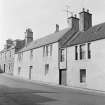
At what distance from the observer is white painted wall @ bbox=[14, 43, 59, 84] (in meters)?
26.1

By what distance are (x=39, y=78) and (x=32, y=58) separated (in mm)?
4930

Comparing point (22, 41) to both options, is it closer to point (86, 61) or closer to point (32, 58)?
point (32, 58)

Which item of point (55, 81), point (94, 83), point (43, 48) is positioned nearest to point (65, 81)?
point (55, 81)

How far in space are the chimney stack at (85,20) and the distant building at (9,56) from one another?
73.0ft

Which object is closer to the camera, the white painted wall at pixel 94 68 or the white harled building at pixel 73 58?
the white painted wall at pixel 94 68

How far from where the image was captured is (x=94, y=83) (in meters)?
19.4

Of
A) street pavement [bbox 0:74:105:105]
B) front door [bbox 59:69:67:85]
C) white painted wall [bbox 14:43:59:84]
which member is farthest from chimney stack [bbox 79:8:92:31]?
street pavement [bbox 0:74:105:105]

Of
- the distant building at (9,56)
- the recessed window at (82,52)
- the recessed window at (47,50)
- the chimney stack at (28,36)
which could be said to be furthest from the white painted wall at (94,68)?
the distant building at (9,56)

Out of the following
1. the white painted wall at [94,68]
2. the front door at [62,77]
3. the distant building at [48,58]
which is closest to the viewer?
the white painted wall at [94,68]

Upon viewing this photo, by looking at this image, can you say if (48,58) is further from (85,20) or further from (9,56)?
(9,56)

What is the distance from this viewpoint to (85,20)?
25531mm

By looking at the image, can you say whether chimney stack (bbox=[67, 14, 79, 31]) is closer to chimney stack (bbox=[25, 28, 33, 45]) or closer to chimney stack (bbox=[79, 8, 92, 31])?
chimney stack (bbox=[79, 8, 92, 31])

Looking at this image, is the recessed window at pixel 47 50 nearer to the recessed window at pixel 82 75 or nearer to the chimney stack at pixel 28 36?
the recessed window at pixel 82 75

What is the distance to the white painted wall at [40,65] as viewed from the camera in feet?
85.6
